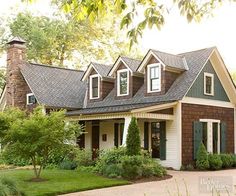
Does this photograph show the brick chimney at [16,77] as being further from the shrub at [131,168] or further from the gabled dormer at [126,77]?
the shrub at [131,168]

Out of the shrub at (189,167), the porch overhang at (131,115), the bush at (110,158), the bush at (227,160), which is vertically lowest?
the shrub at (189,167)

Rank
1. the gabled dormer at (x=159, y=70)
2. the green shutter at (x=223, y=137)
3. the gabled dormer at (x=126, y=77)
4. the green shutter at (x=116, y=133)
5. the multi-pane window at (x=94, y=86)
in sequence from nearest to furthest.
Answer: the gabled dormer at (x=159, y=70), the green shutter at (x=223, y=137), the gabled dormer at (x=126, y=77), the green shutter at (x=116, y=133), the multi-pane window at (x=94, y=86)

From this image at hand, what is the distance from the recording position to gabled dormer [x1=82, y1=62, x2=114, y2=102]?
2372 cm

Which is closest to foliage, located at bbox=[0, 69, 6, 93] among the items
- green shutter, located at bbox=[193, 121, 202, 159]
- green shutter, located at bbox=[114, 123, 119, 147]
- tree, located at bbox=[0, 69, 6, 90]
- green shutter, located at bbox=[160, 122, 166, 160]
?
tree, located at bbox=[0, 69, 6, 90]

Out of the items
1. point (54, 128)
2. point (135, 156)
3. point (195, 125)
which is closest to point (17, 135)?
point (54, 128)

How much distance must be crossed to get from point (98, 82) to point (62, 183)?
37.9ft

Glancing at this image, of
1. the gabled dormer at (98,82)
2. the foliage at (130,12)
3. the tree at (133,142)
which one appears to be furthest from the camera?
the gabled dormer at (98,82)

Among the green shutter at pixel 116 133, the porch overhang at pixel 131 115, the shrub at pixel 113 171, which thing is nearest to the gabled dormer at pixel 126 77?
the green shutter at pixel 116 133

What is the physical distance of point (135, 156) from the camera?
52.0 feet

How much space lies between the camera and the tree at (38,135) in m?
13.8

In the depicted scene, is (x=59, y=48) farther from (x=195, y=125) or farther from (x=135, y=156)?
(x=135, y=156)

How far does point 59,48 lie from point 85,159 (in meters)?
24.2

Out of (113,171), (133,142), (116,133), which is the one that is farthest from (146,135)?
(113,171)

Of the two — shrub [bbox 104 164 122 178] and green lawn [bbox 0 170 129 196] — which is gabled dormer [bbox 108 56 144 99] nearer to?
shrub [bbox 104 164 122 178]
